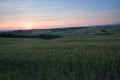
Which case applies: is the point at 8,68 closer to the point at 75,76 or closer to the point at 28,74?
the point at 28,74

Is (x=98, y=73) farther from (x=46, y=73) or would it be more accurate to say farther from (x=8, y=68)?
(x=8, y=68)

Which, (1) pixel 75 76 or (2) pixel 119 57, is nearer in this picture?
(1) pixel 75 76

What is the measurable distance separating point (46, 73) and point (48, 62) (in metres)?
1.78

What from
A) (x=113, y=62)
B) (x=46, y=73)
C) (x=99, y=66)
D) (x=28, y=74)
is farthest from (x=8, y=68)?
(x=113, y=62)

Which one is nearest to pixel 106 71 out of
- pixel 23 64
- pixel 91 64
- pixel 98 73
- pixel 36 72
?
pixel 98 73

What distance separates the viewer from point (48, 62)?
31.4 feet

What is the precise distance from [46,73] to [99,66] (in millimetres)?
2439

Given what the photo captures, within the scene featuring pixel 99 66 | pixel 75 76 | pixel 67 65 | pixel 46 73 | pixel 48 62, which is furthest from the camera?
pixel 48 62

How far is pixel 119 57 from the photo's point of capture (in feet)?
31.5

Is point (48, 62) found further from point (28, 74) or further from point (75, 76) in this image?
point (75, 76)

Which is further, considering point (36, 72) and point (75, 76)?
point (36, 72)

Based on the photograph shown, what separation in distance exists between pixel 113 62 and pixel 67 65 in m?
2.18

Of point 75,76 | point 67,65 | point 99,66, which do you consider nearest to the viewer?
point 75,76

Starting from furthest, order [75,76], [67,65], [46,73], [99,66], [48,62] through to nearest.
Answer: [48,62] → [67,65] → [99,66] → [46,73] → [75,76]
